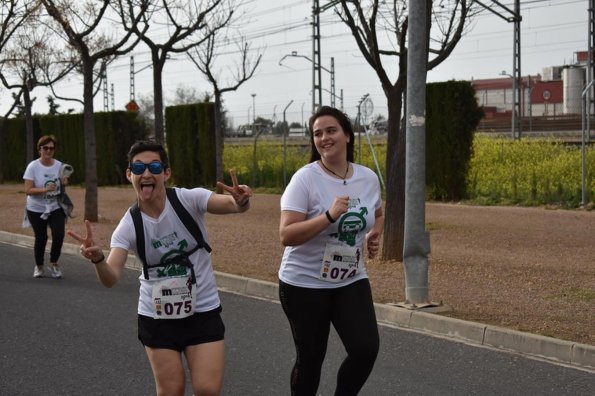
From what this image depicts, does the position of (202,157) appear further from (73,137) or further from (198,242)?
(198,242)

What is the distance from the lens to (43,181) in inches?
476

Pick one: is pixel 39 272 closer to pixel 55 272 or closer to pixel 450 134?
pixel 55 272

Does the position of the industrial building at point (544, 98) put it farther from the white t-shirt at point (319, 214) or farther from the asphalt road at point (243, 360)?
the white t-shirt at point (319, 214)

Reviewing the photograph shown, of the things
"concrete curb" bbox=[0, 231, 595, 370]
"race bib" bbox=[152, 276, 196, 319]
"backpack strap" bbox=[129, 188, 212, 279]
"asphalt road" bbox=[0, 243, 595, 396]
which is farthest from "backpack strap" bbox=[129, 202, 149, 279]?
"concrete curb" bbox=[0, 231, 595, 370]

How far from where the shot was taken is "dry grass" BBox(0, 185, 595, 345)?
912 cm

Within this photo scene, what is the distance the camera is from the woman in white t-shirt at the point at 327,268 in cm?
511

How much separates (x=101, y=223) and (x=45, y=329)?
11.5 m

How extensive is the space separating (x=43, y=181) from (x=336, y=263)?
773 cm

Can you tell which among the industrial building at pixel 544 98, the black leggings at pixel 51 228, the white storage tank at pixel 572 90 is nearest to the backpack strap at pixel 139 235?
the black leggings at pixel 51 228

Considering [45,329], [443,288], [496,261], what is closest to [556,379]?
[443,288]

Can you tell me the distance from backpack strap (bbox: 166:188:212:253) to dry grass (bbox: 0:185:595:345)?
159 inches

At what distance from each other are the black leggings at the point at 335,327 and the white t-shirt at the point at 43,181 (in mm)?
7475

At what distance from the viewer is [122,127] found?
39.3 metres

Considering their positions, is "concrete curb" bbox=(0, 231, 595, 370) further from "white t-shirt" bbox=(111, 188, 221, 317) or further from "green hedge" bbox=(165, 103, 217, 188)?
"green hedge" bbox=(165, 103, 217, 188)
